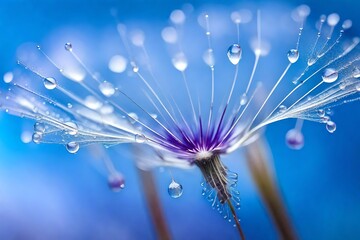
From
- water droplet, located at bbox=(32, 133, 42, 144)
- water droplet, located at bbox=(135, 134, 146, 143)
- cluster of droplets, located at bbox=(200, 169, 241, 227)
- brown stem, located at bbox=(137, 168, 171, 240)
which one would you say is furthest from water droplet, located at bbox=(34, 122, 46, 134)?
brown stem, located at bbox=(137, 168, 171, 240)

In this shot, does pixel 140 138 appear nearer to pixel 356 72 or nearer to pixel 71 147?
pixel 71 147

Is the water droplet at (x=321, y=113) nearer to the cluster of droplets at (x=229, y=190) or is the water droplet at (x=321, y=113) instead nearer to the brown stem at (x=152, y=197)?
the cluster of droplets at (x=229, y=190)

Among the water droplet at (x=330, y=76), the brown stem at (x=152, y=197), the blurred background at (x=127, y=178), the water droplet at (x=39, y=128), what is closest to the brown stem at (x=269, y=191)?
the blurred background at (x=127, y=178)

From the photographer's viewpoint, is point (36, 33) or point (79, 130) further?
point (36, 33)

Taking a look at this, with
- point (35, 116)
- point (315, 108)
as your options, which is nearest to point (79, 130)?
point (35, 116)

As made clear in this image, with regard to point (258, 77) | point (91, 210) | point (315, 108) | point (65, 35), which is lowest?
point (315, 108)

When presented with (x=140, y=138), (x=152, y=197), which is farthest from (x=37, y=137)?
(x=152, y=197)

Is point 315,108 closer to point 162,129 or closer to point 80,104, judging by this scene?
point 162,129
